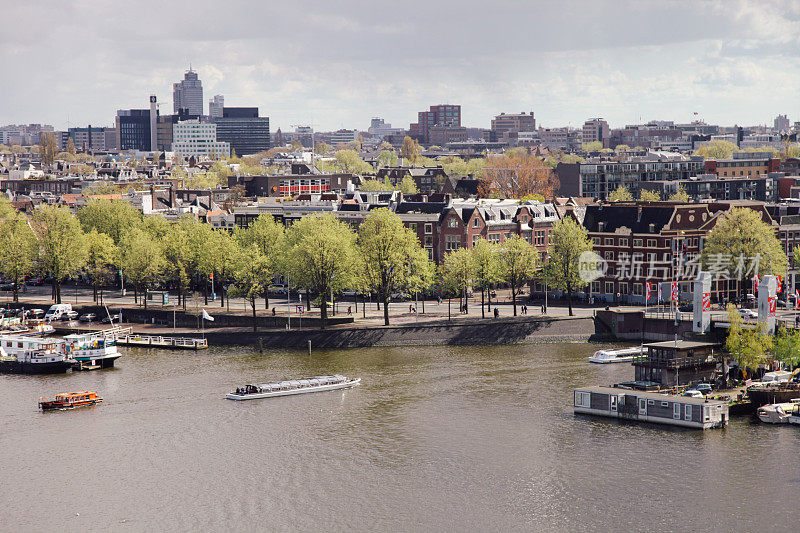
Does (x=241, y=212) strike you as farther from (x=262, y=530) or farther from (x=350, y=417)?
(x=262, y=530)

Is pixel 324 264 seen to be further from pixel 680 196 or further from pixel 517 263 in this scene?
pixel 680 196

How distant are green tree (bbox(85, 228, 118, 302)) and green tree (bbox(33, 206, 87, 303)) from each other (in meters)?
1.33

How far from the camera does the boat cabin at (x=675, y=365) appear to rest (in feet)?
280

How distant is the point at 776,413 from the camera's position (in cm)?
7662

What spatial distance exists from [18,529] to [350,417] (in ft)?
87.3

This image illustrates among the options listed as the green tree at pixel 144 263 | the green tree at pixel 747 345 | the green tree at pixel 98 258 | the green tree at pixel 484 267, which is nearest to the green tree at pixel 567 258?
the green tree at pixel 484 267

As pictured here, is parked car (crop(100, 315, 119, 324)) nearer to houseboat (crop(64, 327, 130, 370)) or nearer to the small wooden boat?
houseboat (crop(64, 327, 130, 370))

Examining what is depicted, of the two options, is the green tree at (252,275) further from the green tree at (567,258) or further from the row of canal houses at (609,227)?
the green tree at (567,258)

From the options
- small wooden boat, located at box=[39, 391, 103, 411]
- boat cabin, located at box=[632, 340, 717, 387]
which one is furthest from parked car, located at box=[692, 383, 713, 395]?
small wooden boat, located at box=[39, 391, 103, 411]

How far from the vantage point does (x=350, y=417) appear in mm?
78438

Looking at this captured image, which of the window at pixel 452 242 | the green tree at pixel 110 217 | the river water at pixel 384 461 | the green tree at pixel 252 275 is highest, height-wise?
the green tree at pixel 110 217

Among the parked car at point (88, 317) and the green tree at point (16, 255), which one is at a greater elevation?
the green tree at point (16, 255)

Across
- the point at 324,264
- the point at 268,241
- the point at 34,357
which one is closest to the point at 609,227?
the point at 324,264

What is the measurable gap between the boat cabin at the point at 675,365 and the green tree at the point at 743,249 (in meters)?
33.9
